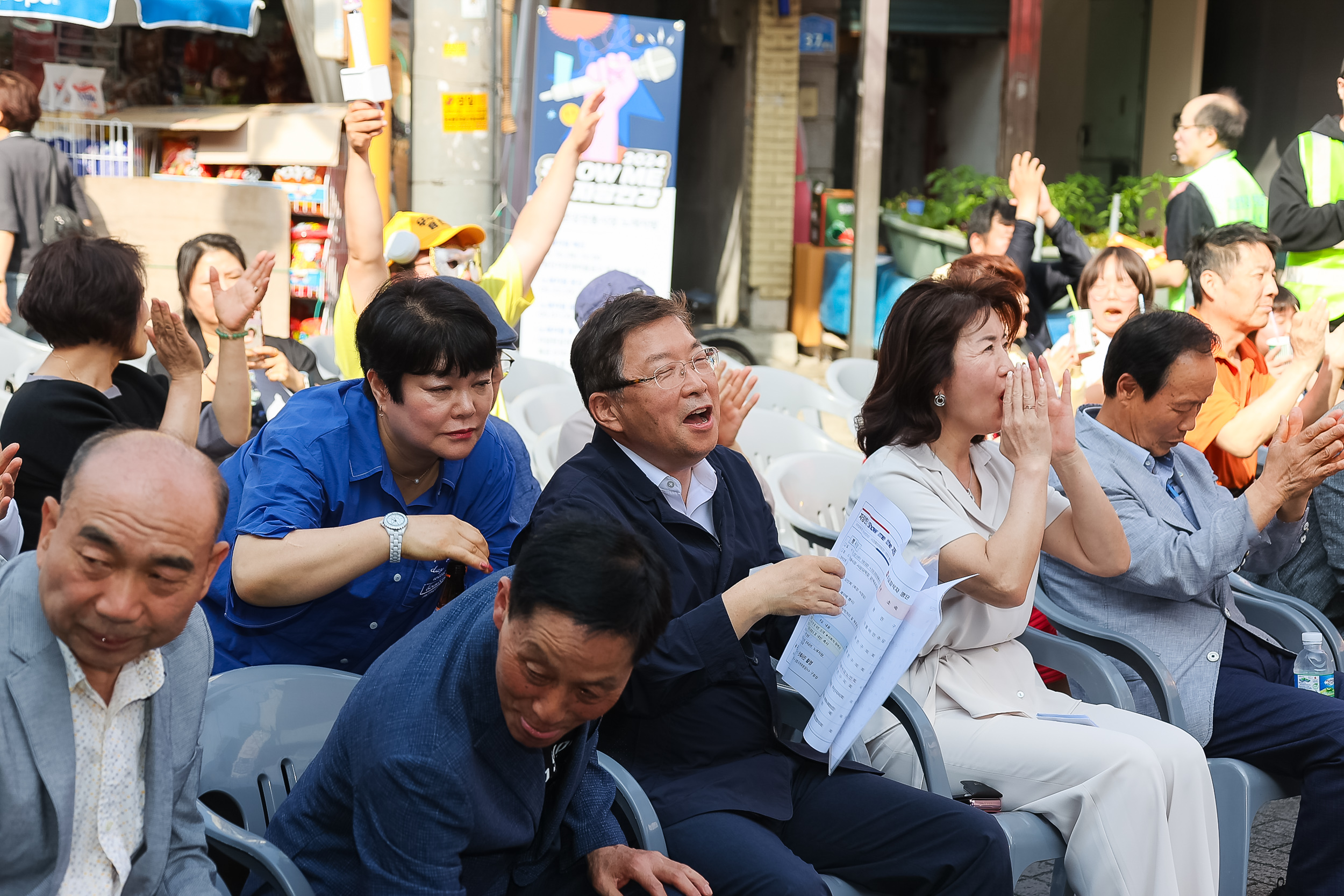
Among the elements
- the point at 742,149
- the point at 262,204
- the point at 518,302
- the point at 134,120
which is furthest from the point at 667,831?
the point at 742,149

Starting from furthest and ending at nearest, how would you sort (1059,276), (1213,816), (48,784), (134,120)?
(134,120) < (1059,276) < (1213,816) < (48,784)

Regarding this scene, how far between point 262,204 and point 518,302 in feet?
11.3

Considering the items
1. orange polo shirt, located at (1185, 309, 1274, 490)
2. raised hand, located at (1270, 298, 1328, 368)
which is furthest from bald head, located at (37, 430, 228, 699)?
raised hand, located at (1270, 298, 1328, 368)

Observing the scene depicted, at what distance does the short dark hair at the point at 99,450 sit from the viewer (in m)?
1.54

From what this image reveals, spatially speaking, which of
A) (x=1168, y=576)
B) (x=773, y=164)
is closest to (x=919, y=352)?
(x=1168, y=576)

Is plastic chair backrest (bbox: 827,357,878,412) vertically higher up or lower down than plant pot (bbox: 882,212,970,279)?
lower down

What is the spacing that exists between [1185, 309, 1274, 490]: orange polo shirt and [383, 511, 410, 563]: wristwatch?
101 inches

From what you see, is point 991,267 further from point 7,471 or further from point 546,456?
point 7,471

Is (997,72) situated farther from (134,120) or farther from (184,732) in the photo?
(184,732)

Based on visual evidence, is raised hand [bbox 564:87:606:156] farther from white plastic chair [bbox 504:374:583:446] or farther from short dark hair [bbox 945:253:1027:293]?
short dark hair [bbox 945:253:1027:293]

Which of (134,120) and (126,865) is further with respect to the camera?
(134,120)

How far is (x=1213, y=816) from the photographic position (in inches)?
102

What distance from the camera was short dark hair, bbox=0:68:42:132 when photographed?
6.09m

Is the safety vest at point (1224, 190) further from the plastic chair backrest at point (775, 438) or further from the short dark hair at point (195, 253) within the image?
the short dark hair at point (195, 253)
